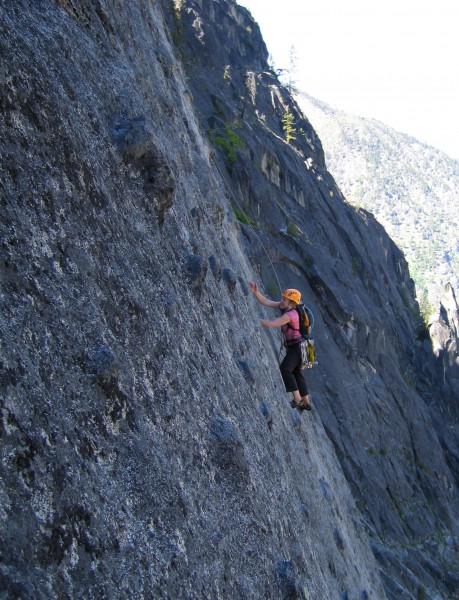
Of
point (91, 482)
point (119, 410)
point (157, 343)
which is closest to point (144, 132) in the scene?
point (157, 343)

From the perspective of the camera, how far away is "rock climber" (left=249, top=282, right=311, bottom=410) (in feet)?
32.2

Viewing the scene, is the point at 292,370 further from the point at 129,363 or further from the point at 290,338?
the point at 129,363

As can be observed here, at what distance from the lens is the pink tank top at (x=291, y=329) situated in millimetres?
9859

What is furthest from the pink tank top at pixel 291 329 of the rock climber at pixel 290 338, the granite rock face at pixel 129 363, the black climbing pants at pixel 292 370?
the granite rock face at pixel 129 363

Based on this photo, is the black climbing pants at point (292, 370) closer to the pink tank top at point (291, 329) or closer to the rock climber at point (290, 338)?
the rock climber at point (290, 338)

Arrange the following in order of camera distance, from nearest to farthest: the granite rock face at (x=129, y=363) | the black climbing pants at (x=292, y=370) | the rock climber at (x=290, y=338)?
1. the granite rock face at (x=129, y=363)
2. the rock climber at (x=290, y=338)
3. the black climbing pants at (x=292, y=370)

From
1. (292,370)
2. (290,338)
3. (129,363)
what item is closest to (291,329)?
(290,338)

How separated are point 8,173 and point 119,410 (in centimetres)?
199

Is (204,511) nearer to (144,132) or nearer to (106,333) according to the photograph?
(106,333)

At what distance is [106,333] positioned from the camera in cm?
487

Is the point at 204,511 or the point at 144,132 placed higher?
the point at 144,132

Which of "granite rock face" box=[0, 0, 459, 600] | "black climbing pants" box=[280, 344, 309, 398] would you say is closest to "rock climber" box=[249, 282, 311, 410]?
"black climbing pants" box=[280, 344, 309, 398]

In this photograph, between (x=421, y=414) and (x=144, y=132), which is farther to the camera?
(x=421, y=414)

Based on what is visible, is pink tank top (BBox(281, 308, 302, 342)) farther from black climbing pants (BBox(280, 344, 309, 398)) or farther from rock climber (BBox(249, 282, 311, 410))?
black climbing pants (BBox(280, 344, 309, 398))
